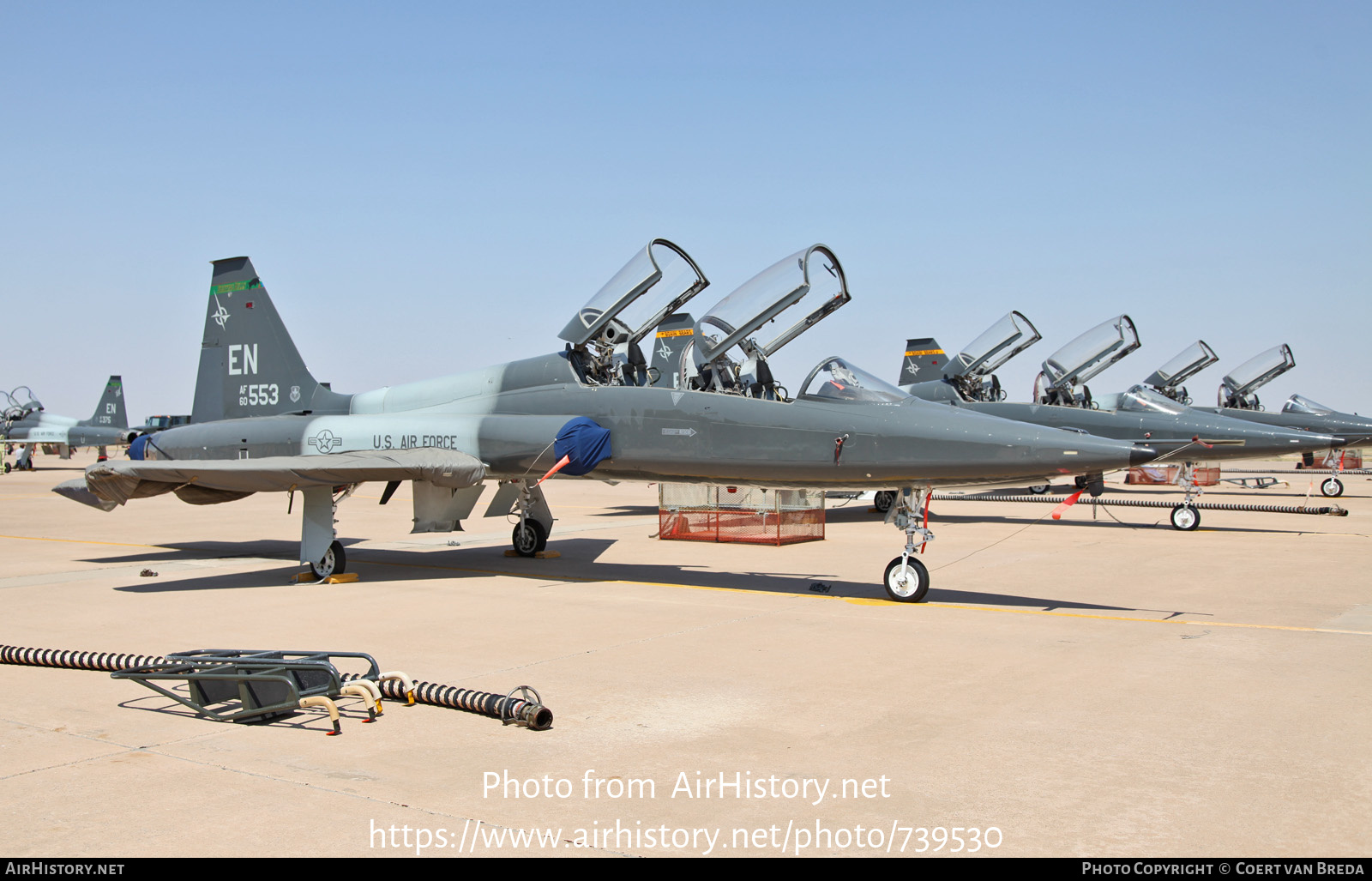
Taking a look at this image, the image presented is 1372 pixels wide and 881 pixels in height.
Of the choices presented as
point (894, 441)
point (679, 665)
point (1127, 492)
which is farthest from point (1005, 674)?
point (1127, 492)

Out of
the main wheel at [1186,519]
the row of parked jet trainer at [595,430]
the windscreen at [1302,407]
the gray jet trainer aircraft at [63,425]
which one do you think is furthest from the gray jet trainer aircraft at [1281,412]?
the gray jet trainer aircraft at [63,425]

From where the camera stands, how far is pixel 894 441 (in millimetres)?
9430

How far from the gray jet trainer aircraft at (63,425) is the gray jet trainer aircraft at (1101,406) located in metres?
45.1

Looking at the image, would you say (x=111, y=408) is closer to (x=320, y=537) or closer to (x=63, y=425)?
(x=63, y=425)

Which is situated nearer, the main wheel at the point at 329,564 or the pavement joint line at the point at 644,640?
the pavement joint line at the point at 644,640

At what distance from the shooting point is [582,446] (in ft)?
36.2

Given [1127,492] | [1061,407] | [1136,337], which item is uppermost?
[1136,337]

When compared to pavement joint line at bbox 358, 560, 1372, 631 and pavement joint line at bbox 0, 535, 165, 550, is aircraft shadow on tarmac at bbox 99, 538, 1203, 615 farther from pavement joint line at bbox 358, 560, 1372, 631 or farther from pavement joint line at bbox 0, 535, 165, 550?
pavement joint line at bbox 0, 535, 165, 550

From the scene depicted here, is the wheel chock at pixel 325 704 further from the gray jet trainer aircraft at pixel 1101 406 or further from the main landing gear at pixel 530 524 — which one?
the gray jet trainer aircraft at pixel 1101 406

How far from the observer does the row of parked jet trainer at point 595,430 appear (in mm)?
9469

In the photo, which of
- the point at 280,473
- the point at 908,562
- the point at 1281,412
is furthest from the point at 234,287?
the point at 1281,412

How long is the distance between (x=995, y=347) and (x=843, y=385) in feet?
38.6

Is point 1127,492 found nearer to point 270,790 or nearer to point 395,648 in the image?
point 395,648

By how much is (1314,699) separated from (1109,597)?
13.7 feet
